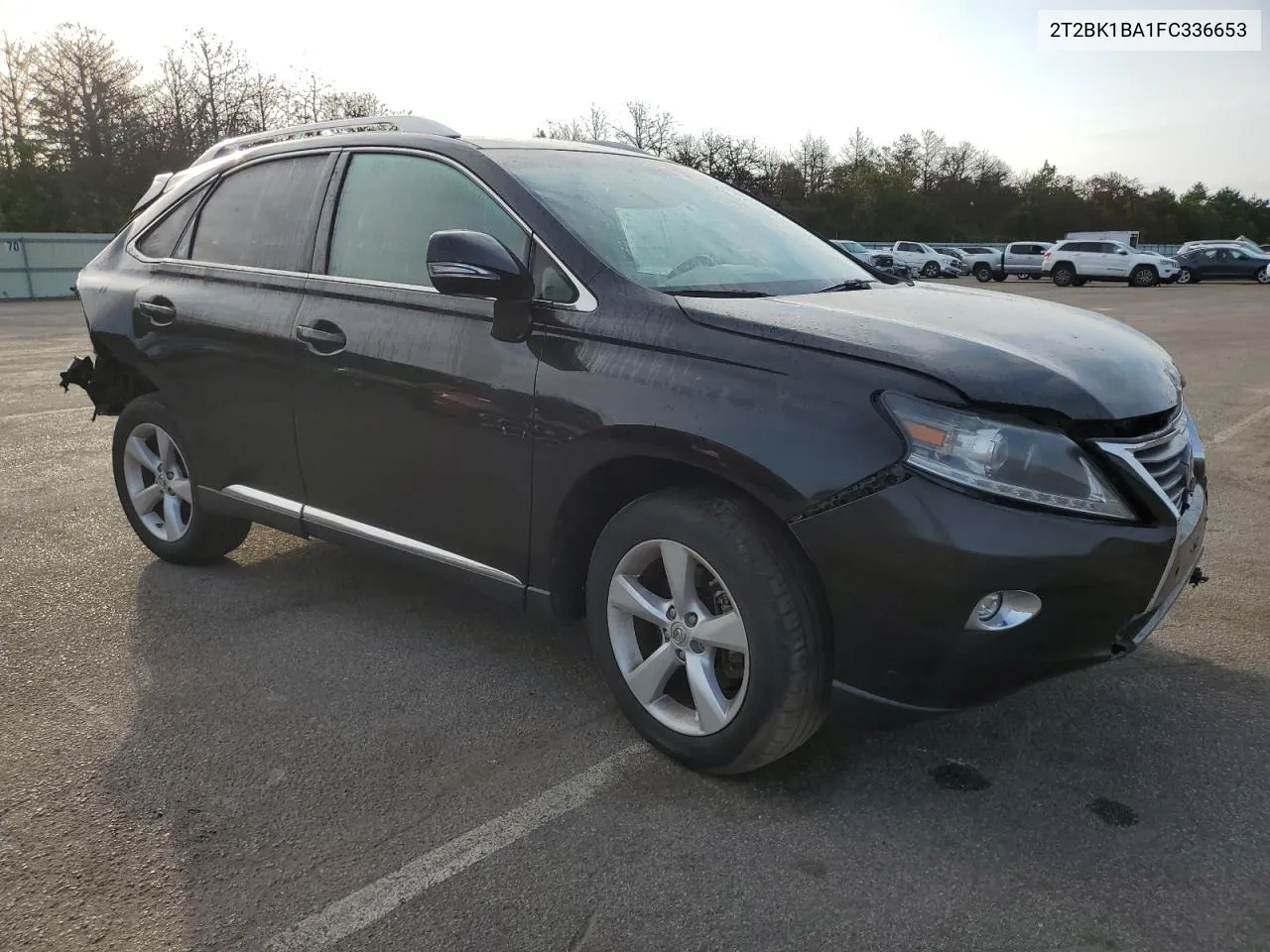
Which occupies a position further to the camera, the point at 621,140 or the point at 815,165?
the point at 815,165

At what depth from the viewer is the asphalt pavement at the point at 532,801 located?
7.54 feet

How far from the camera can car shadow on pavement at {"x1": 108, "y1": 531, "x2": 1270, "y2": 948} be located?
248 centimetres

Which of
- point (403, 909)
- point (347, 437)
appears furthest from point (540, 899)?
point (347, 437)

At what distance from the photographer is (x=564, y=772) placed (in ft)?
9.64

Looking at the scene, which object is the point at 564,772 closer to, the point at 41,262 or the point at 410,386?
the point at 410,386

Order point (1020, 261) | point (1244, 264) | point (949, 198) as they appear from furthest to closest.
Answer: point (949, 198), point (1020, 261), point (1244, 264)

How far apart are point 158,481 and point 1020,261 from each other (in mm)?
42140

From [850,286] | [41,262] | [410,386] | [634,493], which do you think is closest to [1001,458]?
[634,493]

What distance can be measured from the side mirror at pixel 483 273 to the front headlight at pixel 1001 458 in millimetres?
1191

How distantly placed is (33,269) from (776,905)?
3187cm

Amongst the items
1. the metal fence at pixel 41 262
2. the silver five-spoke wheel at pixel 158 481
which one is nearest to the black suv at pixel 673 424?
the silver five-spoke wheel at pixel 158 481

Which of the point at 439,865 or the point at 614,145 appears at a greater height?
the point at 614,145

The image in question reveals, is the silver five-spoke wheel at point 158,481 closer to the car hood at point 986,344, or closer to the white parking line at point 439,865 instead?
the white parking line at point 439,865

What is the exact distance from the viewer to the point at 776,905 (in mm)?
2340
